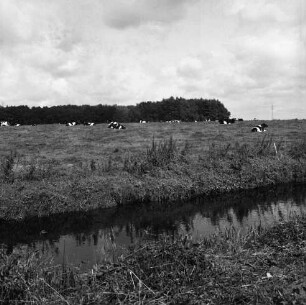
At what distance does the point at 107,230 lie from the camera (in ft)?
48.0

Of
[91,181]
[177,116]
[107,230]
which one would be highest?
[177,116]

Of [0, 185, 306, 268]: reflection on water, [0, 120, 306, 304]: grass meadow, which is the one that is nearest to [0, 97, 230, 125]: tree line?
[0, 120, 306, 304]: grass meadow

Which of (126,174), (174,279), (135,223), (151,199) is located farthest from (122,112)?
(174,279)

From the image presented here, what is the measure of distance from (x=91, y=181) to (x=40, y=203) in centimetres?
278

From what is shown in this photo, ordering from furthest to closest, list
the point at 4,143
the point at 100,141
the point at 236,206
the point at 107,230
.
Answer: the point at 100,141, the point at 4,143, the point at 236,206, the point at 107,230

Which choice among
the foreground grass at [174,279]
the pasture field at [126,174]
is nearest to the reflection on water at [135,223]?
the pasture field at [126,174]

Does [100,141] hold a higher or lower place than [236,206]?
higher

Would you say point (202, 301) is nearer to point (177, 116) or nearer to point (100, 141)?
point (100, 141)

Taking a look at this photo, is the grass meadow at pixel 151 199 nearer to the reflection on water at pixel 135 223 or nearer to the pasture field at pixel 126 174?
the pasture field at pixel 126 174

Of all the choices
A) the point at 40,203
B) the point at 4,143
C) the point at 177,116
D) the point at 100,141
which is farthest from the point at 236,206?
the point at 177,116

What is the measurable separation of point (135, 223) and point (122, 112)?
315 ft

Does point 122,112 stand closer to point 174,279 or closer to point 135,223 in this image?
point 135,223

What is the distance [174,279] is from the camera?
702 cm

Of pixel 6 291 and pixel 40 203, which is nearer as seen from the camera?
pixel 6 291
